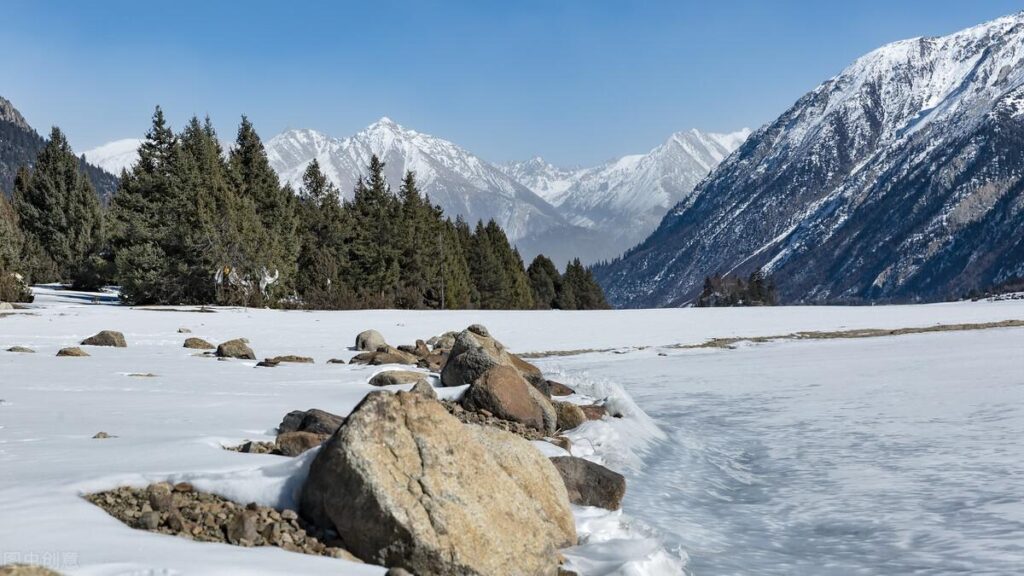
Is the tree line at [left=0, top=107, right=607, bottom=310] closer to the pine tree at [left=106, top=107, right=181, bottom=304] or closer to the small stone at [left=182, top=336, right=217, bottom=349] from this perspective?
the pine tree at [left=106, top=107, right=181, bottom=304]

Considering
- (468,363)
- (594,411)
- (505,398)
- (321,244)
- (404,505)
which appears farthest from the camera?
(321,244)

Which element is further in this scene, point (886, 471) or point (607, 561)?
point (886, 471)

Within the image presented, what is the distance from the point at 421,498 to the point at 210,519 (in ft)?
5.13

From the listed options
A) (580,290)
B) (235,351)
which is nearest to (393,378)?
(235,351)

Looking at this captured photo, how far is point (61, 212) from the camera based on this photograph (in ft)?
182

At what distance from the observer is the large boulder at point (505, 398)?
11.6 metres

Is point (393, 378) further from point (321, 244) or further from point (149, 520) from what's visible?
point (321, 244)

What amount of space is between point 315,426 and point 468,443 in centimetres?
297

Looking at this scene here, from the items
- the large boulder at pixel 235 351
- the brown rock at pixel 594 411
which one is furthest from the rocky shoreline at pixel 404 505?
the large boulder at pixel 235 351

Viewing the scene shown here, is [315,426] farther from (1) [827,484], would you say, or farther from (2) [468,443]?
(1) [827,484]

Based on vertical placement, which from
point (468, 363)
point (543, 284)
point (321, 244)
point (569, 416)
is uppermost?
point (321, 244)

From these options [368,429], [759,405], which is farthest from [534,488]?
[759,405]

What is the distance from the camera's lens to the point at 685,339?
3503cm

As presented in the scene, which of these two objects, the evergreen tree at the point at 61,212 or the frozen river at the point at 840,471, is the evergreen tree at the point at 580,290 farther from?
the frozen river at the point at 840,471
